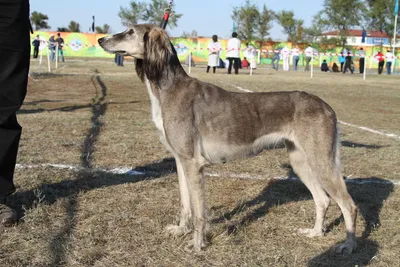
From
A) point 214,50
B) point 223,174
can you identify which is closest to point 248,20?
point 214,50

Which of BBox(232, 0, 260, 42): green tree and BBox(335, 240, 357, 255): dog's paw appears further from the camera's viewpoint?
BBox(232, 0, 260, 42): green tree

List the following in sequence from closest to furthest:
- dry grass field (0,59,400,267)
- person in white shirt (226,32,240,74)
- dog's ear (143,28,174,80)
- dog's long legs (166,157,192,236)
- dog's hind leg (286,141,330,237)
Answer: dry grass field (0,59,400,267) → dog's ear (143,28,174,80) → dog's long legs (166,157,192,236) → dog's hind leg (286,141,330,237) → person in white shirt (226,32,240,74)

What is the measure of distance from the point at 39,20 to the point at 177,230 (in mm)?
102897

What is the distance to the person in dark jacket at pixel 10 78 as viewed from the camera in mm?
3982

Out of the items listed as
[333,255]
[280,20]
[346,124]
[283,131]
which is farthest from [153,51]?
[280,20]

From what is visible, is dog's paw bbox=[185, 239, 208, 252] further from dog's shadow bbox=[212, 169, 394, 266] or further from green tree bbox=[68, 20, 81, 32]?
green tree bbox=[68, 20, 81, 32]

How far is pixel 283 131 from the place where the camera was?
4262 mm

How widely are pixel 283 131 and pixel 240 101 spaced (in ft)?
1.53

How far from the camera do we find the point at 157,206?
191 inches

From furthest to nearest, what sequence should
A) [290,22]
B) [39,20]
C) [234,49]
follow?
1. [39,20]
2. [290,22]
3. [234,49]

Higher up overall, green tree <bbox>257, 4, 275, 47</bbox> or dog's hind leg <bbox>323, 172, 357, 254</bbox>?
Result: green tree <bbox>257, 4, 275, 47</bbox>

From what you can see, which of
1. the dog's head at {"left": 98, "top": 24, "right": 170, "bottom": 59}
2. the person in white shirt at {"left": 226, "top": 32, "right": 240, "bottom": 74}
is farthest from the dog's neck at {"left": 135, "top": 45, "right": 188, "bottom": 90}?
the person in white shirt at {"left": 226, "top": 32, "right": 240, "bottom": 74}

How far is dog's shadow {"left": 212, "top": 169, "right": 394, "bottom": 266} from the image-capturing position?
12.7 feet

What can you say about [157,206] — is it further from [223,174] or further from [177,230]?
[223,174]
